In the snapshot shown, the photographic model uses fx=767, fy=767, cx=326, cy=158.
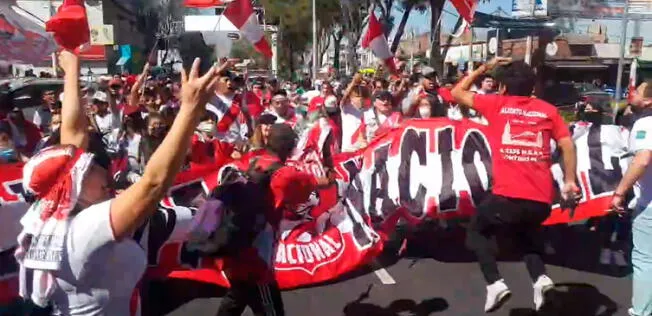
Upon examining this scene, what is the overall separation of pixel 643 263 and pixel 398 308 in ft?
6.31

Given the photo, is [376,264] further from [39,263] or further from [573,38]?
[573,38]

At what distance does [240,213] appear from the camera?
3.79 meters

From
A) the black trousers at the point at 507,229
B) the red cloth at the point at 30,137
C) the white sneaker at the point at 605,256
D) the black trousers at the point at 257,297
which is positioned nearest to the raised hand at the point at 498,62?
the black trousers at the point at 507,229

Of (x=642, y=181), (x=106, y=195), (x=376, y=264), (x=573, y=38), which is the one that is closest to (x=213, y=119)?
(x=376, y=264)

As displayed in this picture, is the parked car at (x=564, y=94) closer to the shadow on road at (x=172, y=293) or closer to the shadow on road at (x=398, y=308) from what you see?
the shadow on road at (x=398, y=308)

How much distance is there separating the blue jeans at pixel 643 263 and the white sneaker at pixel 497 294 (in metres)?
0.80

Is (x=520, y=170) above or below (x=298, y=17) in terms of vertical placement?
below

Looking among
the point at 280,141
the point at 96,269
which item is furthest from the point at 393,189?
the point at 96,269

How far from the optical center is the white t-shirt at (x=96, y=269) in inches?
92.4

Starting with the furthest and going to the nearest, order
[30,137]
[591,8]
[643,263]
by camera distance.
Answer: [591,8] < [30,137] < [643,263]

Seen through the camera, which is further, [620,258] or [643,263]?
[620,258]

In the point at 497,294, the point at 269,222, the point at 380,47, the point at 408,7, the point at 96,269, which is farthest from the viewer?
the point at 408,7

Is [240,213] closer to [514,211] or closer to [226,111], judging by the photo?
[514,211]

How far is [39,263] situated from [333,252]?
161 inches
